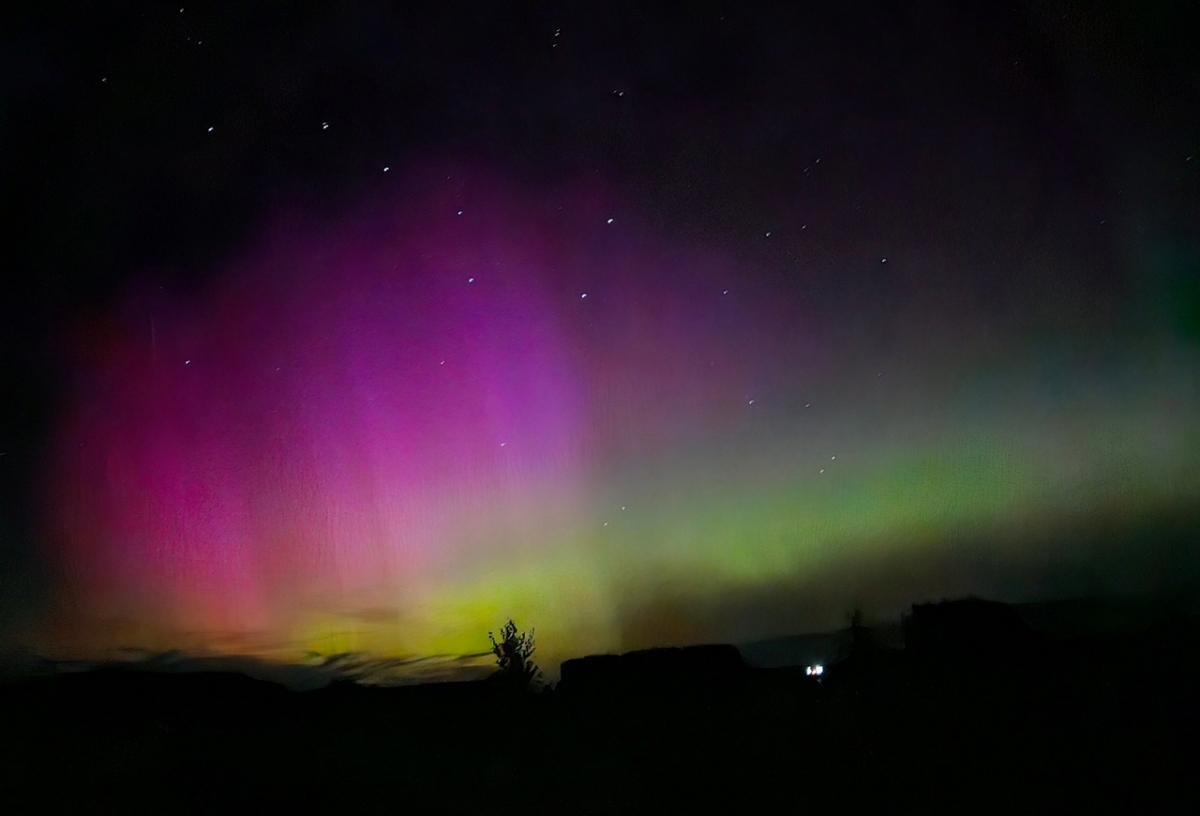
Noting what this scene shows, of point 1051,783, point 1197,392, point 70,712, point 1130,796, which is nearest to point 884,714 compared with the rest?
point 1051,783

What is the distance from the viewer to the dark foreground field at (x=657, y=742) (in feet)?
12.4

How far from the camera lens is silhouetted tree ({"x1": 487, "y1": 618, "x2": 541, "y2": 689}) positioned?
432cm

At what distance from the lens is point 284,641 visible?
4180 millimetres

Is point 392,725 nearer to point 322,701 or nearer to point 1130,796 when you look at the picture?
point 322,701

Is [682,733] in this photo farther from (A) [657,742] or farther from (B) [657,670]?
(B) [657,670]

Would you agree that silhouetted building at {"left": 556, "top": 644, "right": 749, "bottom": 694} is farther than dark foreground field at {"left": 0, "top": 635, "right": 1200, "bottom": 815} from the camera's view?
Yes

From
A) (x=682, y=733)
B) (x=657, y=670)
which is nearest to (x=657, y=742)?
(x=682, y=733)

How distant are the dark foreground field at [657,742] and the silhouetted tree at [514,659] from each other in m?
0.13

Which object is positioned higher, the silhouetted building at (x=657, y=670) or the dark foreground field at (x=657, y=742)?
the silhouetted building at (x=657, y=670)

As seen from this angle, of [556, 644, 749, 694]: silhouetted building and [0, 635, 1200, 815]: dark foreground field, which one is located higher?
[556, 644, 749, 694]: silhouetted building

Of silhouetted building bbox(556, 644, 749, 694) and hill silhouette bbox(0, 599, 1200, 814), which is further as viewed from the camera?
silhouetted building bbox(556, 644, 749, 694)

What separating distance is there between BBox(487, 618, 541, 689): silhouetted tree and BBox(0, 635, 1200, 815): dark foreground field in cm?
13

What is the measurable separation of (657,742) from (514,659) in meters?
1.00

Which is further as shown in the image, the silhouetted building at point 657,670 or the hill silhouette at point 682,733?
the silhouetted building at point 657,670
